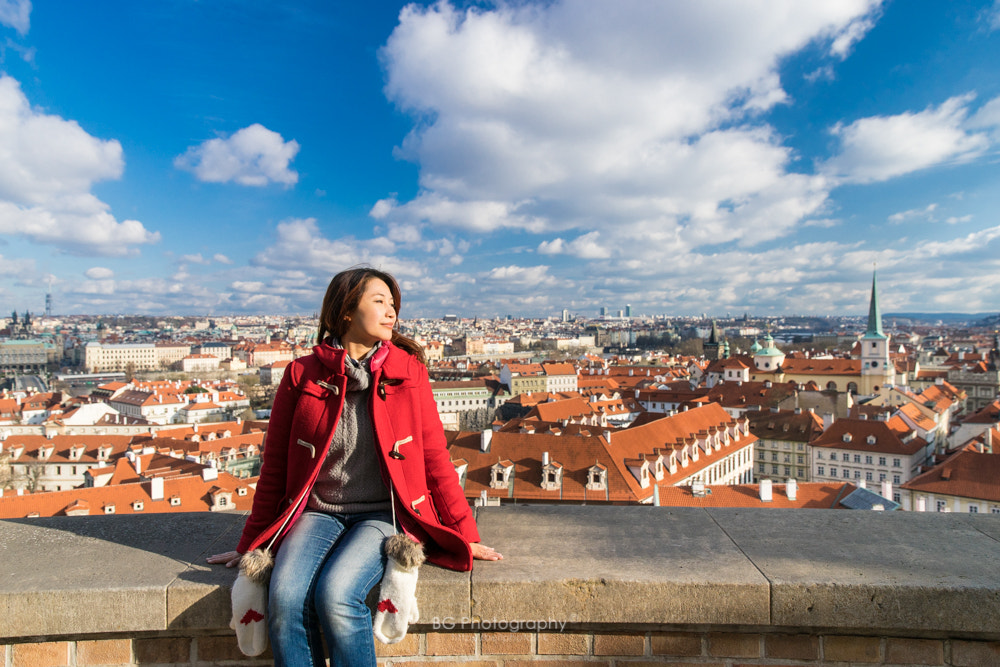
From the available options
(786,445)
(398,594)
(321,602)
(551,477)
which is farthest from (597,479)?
(786,445)

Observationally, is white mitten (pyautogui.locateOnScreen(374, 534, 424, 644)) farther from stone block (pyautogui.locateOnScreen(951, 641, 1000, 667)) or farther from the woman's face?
stone block (pyautogui.locateOnScreen(951, 641, 1000, 667))

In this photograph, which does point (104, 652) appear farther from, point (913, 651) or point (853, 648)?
point (913, 651)

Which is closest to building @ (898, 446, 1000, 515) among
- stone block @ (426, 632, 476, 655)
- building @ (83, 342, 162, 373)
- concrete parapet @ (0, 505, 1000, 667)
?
concrete parapet @ (0, 505, 1000, 667)

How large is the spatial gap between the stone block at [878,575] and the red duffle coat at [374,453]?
102 centimetres

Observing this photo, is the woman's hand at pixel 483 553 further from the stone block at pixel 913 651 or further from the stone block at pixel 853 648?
the stone block at pixel 913 651

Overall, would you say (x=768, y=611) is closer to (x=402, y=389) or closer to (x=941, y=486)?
(x=402, y=389)

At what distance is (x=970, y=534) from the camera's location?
91.3 inches

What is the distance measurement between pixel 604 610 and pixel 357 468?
0.95 meters

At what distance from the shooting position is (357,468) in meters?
2.14

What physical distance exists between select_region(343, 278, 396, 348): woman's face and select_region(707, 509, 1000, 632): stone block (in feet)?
5.05

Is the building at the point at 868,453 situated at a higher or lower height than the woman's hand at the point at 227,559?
lower

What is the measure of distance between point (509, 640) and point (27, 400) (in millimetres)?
62104

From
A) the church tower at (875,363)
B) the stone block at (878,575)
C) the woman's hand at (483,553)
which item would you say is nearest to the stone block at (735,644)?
the stone block at (878,575)

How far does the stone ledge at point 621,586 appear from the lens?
1809 millimetres
